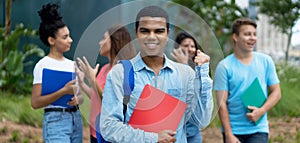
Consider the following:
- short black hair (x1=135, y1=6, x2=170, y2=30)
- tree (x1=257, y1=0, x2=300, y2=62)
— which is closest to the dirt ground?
tree (x1=257, y1=0, x2=300, y2=62)

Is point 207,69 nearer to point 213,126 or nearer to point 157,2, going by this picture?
point 157,2

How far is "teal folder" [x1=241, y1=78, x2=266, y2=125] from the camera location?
4.20m

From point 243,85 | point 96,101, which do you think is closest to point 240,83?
point 243,85

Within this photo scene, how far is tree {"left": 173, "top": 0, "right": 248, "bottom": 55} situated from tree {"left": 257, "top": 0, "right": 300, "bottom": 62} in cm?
66

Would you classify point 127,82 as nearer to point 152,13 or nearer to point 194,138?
point 152,13

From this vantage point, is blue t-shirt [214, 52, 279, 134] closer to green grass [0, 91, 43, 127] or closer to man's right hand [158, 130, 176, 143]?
man's right hand [158, 130, 176, 143]

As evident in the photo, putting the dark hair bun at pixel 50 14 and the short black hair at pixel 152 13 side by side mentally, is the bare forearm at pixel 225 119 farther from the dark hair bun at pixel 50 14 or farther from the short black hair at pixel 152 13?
the short black hair at pixel 152 13

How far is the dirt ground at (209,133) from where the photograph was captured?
671 cm

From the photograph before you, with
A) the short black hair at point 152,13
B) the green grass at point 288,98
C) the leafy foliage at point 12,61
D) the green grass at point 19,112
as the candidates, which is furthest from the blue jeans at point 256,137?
the leafy foliage at point 12,61

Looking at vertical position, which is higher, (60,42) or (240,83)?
(60,42)

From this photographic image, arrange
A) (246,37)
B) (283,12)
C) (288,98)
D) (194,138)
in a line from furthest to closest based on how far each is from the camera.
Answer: (283,12) → (288,98) → (246,37) → (194,138)

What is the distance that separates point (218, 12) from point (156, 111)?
10.2 m

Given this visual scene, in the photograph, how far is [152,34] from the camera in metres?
2.43

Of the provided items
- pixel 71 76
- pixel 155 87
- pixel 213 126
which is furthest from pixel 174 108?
pixel 213 126
